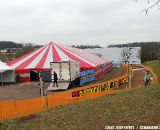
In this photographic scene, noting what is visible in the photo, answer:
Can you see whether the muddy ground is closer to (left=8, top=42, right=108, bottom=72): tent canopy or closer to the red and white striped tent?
the red and white striped tent

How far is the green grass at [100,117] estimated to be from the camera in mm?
9570

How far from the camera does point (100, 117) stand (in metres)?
10.6

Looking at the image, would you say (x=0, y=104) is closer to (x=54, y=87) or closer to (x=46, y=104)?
(x=46, y=104)

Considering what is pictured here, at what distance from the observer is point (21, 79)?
4041 cm

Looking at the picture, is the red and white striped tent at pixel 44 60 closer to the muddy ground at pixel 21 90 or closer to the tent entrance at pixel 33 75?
the tent entrance at pixel 33 75

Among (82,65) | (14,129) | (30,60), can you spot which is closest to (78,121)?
(14,129)

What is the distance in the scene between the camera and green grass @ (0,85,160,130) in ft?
31.4

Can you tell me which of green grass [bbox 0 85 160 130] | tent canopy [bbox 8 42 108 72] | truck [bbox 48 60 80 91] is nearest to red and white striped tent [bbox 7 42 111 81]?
tent canopy [bbox 8 42 108 72]

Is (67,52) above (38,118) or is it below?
above

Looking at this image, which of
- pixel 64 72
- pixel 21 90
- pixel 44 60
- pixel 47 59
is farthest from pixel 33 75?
pixel 64 72

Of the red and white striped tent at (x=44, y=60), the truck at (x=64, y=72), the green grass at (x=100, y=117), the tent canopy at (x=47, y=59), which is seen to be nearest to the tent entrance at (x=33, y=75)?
the red and white striped tent at (x=44, y=60)

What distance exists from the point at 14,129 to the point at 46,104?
6.93 meters

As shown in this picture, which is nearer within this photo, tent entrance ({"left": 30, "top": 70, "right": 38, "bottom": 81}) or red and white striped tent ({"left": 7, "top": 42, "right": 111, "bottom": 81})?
tent entrance ({"left": 30, "top": 70, "right": 38, "bottom": 81})

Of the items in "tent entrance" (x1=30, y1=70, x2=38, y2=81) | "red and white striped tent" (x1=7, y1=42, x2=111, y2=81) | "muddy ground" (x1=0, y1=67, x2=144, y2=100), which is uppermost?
"red and white striped tent" (x1=7, y1=42, x2=111, y2=81)
